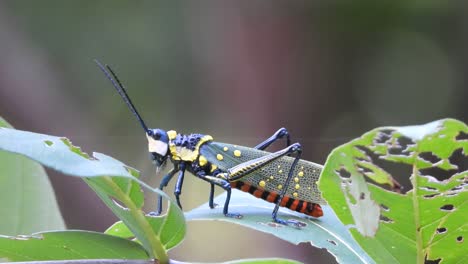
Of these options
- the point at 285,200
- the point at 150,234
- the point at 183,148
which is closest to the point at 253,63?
the point at 183,148

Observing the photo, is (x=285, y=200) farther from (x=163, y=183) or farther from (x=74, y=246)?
(x=74, y=246)

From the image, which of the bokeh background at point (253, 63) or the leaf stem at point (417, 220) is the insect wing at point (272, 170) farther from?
the bokeh background at point (253, 63)

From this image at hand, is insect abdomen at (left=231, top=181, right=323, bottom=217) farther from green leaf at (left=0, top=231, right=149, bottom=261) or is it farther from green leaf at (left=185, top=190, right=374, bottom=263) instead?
green leaf at (left=0, top=231, right=149, bottom=261)

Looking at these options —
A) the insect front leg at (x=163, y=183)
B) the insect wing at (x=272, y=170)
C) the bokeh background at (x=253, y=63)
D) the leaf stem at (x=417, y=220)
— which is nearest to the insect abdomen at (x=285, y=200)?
the insect wing at (x=272, y=170)

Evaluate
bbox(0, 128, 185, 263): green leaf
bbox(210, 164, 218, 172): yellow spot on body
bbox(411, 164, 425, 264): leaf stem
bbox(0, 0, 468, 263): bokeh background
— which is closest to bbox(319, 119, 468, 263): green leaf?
bbox(411, 164, 425, 264): leaf stem

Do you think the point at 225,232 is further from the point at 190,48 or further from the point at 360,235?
the point at 360,235
